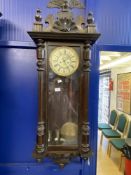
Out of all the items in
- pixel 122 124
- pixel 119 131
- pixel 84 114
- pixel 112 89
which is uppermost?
pixel 112 89

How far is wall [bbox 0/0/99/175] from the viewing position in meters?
1.69

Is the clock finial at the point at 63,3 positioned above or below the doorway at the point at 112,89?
above

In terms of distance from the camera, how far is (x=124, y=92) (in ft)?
14.5

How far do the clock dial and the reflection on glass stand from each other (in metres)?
0.06

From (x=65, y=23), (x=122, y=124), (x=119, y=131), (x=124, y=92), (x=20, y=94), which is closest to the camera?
(x=65, y=23)

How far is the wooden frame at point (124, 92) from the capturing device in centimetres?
414

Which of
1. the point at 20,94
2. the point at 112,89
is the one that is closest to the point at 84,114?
the point at 20,94

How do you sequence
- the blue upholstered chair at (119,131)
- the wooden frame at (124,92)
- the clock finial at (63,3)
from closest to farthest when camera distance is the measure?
the clock finial at (63,3)
the blue upholstered chair at (119,131)
the wooden frame at (124,92)

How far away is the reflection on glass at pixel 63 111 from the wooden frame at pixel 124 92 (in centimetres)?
279

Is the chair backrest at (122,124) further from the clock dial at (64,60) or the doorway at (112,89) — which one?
the clock dial at (64,60)

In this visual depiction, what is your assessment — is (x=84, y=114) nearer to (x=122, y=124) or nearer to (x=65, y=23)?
(x=65, y=23)

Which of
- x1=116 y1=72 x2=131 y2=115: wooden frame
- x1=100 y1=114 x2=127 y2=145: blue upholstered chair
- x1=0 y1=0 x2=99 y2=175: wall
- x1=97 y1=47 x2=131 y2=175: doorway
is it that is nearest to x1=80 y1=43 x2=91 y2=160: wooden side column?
x1=0 y1=0 x2=99 y2=175: wall

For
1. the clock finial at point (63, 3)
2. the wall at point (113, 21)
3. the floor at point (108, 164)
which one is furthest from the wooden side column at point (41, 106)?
the floor at point (108, 164)

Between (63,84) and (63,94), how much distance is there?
0.08 metres
